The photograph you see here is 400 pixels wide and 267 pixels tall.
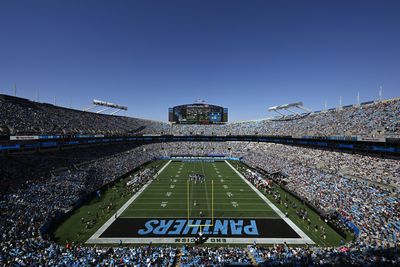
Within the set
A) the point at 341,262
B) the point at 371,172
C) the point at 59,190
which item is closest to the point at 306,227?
the point at 341,262

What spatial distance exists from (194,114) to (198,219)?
172ft

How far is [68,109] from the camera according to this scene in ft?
160

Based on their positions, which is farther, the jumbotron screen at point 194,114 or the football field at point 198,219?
the jumbotron screen at point 194,114

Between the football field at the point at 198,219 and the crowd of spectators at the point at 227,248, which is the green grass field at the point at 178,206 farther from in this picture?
the crowd of spectators at the point at 227,248

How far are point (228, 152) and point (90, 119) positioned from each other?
3640 centimetres

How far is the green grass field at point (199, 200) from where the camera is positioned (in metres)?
21.8

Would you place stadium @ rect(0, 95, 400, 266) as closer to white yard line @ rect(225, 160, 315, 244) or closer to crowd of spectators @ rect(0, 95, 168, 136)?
white yard line @ rect(225, 160, 315, 244)

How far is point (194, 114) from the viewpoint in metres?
71.1

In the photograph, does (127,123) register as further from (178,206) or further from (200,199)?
(178,206)

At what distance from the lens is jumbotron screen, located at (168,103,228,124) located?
70.9 m

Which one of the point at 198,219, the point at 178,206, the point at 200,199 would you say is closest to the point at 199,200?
the point at 200,199

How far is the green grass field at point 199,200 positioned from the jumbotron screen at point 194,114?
3660 centimetres

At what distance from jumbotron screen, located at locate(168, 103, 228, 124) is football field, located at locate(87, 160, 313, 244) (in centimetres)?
4174

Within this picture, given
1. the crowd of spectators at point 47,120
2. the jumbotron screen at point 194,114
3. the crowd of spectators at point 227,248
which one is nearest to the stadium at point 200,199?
the crowd of spectators at point 227,248
